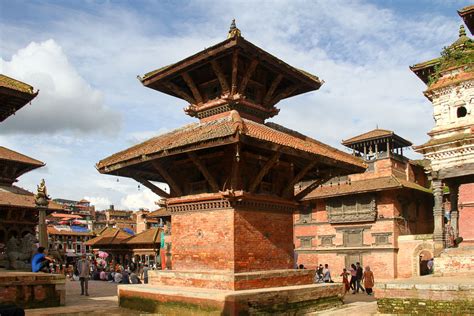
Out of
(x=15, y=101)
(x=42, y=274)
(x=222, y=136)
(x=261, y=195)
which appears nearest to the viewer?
(x=222, y=136)

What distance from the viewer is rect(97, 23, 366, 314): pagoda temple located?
443 inches

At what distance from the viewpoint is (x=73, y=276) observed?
28969mm

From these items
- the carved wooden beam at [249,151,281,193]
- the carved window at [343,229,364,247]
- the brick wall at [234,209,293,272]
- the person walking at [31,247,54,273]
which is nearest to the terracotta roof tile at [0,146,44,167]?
the person walking at [31,247,54,273]

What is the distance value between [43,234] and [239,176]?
11482 mm

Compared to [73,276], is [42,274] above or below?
above

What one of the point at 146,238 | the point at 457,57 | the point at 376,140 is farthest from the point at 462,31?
the point at 146,238

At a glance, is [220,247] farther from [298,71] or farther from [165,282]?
[298,71]

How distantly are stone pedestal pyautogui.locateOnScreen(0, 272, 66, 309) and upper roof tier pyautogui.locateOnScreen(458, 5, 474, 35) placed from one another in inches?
938

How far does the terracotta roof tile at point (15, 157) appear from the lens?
101ft

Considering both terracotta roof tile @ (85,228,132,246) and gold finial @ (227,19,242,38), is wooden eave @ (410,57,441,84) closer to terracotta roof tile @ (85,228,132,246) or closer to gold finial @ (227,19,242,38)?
gold finial @ (227,19,242,38)

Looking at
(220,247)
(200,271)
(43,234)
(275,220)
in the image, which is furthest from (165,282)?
(43,234)

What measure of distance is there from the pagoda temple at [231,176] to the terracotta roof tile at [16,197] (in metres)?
17.5

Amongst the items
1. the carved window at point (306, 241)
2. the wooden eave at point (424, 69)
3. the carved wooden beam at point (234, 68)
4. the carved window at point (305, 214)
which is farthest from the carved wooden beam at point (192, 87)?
the carved window at point (306, 241)

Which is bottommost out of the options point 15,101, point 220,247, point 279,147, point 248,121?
point 220,247
